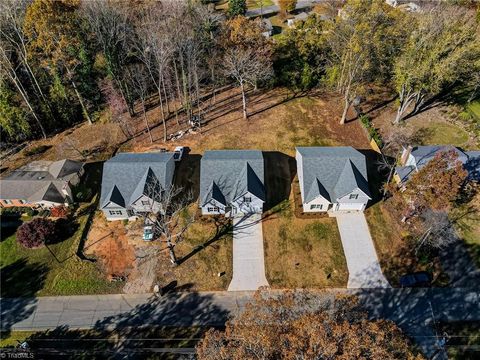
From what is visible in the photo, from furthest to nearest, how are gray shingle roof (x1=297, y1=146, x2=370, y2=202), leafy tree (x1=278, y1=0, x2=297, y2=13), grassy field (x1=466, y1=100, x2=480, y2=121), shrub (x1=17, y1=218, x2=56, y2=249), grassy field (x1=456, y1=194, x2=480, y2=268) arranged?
leafy tree (x1=278, y1=0, x2=297, y2=13), grassy field (x1=466, y1=100, x2=480, y2=121), gray shingle roof (x1=297, y1=146, x2=370, y2=202), shrub (x1=17, y1=218, x2=56, y2=249), grassy field (x1=456, y1=194, x2=480, y2=268)

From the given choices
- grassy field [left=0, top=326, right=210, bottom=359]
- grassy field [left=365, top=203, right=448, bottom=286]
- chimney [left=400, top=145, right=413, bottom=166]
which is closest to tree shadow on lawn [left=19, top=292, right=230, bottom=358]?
grassy field [left=0, top=326, right=210, bottom=359]

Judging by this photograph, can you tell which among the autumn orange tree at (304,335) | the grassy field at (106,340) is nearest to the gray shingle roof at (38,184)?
the grassy field at (106,340)

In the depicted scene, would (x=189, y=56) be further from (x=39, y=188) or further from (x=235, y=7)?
(x=235, y=7)

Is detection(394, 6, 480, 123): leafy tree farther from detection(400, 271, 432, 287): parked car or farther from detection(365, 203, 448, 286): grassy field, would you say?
detection(400, 271, 432, 287): parked car

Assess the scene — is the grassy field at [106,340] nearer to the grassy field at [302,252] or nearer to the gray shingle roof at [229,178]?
the grassy field at [302,252]

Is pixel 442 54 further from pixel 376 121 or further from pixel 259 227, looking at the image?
pixel 259 227

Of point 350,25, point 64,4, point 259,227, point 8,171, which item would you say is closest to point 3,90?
point 8,171
